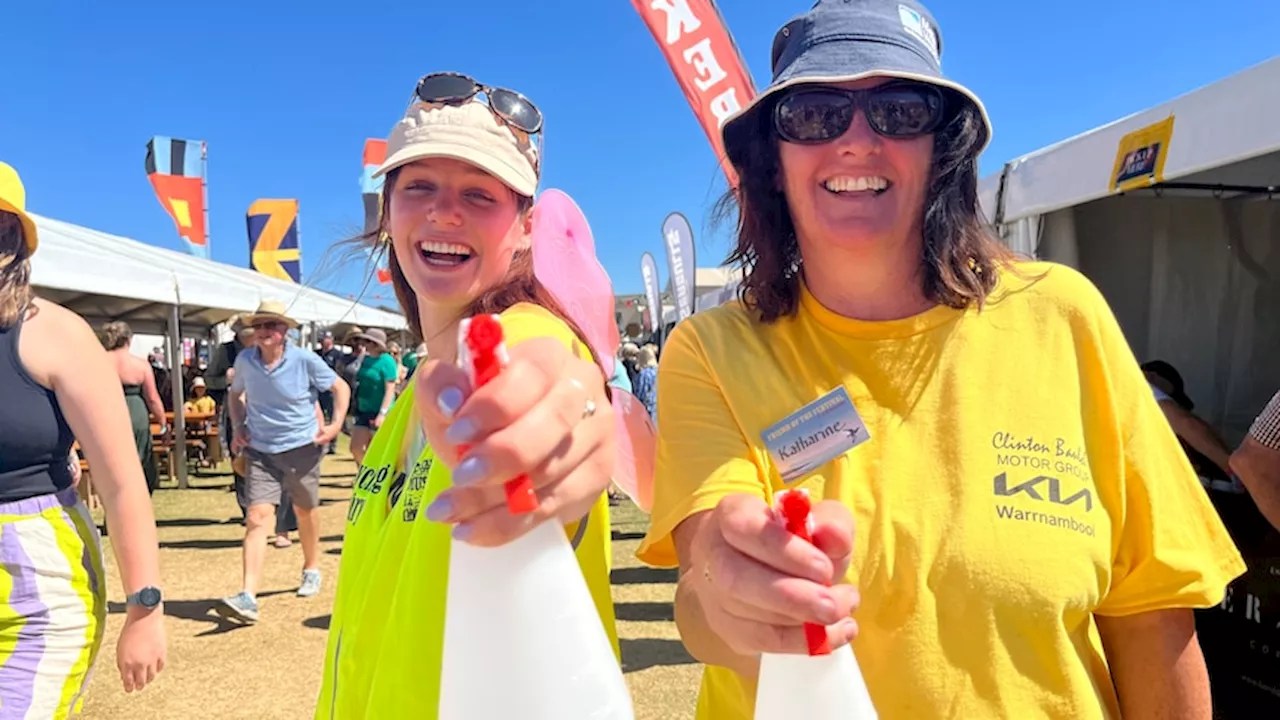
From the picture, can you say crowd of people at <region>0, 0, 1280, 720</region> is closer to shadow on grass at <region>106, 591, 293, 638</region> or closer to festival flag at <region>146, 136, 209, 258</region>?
shadow on grass at <region>106, 591, 293, 638</region>

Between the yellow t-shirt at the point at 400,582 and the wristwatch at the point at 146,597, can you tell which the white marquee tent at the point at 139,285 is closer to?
the wristwatch at the point at 146,597

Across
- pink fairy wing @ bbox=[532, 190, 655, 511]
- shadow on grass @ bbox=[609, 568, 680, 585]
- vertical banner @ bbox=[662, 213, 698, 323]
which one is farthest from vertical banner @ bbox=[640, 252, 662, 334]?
pink fairy wing @ bbox=[532, 190, 655, 511]

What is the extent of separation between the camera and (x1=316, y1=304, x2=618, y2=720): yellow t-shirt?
2.83ft

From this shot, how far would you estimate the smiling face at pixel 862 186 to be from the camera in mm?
1062

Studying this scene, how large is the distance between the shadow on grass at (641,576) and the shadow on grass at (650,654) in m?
1.21

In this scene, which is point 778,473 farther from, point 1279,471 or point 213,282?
point 213,282

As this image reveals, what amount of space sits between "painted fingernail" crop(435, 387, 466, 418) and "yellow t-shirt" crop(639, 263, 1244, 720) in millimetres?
438

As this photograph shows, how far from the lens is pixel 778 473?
1011 millimetres

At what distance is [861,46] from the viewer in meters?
1.04

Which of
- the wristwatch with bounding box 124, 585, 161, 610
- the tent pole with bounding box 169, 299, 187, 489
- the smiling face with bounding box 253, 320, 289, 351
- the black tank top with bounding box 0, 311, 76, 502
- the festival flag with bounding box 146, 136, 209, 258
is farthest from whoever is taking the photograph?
the festival flag with bounding box 146, 136, 209, 258

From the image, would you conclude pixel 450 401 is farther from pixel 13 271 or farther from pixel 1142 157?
pixel 1142 157

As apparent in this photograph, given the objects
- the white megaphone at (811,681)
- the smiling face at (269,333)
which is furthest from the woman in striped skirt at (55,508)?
the smiling face at (269,333)

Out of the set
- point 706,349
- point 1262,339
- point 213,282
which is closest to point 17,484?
point 706,349

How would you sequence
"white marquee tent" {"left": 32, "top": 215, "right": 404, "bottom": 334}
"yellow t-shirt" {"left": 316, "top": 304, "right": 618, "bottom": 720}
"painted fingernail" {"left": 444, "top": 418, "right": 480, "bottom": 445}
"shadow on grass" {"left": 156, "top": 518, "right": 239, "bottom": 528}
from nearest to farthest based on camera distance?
"painted fingernail" {"left": 444, "top": 418, "right": 480, "bottom": 445} → "yellow t-shirt" {"left": 316, "top": 304, "right": 618, "bottom": 720} → "white marquee tent" {"left": 32, "top": 215, "right": 404, "bottom": 334} → "shadow on grass" {"left": 156, "top": 518, "right": 239, "bottom": 528}
